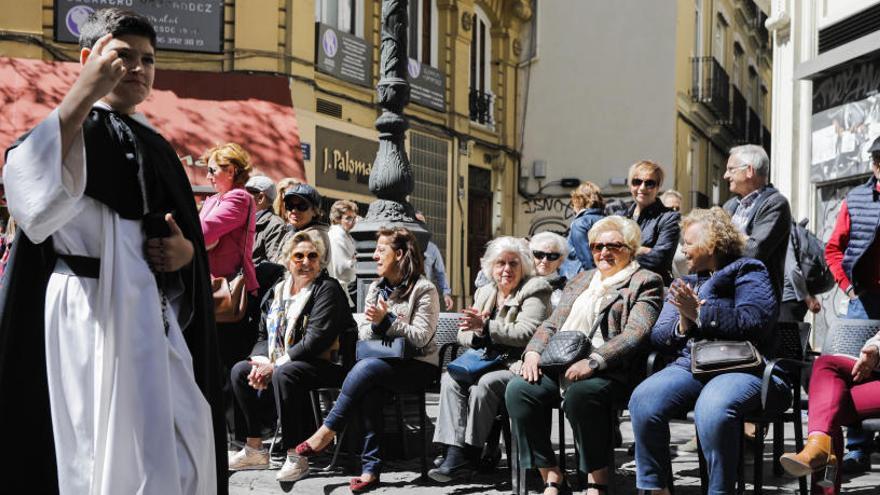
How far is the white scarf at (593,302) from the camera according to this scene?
590 cm

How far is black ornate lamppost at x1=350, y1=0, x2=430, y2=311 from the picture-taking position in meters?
8.80

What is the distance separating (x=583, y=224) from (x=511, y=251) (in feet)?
8.04

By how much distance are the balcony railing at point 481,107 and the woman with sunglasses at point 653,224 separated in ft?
56.9

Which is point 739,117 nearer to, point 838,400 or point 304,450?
point 304,450

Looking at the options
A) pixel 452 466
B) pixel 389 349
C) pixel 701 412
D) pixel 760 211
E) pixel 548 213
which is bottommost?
pixel 452 466

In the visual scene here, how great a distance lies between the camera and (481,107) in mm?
25094

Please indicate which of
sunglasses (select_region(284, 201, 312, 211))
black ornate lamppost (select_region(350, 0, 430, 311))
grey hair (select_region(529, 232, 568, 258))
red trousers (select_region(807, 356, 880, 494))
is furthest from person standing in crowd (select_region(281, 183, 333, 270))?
red trousers (select_region(807, 356, 880, 494))

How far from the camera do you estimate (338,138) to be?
19.2 m

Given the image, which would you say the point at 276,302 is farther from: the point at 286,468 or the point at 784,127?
the point at 784,127

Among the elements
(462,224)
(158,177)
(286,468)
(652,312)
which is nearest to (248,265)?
(286,468)

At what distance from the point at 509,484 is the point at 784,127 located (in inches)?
414

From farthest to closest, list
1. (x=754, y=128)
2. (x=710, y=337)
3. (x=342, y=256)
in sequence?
1. (x=754, y=128)
2. (x=342, y=256)
3. (x=710, y=337)

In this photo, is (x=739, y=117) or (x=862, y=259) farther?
(x=739, y=117)

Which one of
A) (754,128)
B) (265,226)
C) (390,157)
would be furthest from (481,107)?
(265,226)
